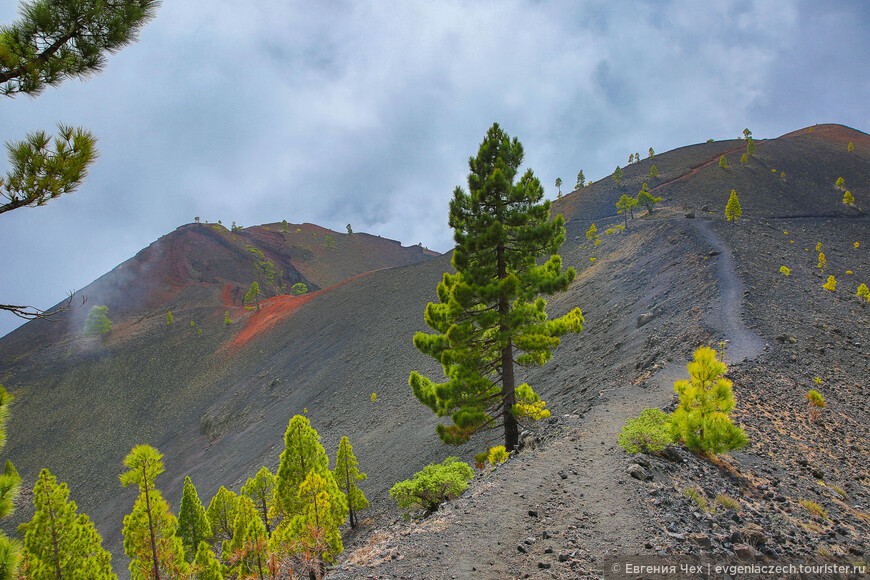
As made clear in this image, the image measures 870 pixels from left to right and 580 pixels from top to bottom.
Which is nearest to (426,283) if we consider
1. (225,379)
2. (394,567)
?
(225,379)

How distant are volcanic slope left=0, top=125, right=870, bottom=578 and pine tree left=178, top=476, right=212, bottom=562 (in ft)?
25.9

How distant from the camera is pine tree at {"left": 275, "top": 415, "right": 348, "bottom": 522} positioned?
1616cm

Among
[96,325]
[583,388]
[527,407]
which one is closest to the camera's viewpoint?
[527,407]

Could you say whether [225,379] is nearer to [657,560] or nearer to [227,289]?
[227,289]

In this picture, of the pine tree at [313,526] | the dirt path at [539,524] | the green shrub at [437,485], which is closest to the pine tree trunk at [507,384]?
the green shrub at [437,485]

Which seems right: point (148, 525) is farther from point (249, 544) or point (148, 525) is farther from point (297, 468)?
point (297, 468)

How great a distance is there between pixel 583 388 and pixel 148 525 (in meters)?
16.8

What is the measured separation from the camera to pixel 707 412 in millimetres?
7902

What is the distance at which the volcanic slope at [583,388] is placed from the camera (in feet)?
20.6

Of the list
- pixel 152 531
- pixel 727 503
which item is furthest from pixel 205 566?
pixel 727 503

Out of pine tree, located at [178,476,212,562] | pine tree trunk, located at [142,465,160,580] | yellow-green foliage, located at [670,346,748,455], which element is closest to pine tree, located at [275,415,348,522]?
pine tree trunk, located at [142,465,160,580]

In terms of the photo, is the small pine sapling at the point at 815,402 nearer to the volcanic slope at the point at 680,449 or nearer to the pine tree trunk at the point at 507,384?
the volcanic slope at the point at 680,449

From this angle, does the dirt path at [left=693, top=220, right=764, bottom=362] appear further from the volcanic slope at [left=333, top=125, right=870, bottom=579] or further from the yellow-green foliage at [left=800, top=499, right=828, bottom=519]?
the yellow-green foliage at [left=800, top=499, right=828, bottom=519]

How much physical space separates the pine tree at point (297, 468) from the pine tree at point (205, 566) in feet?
8.70
